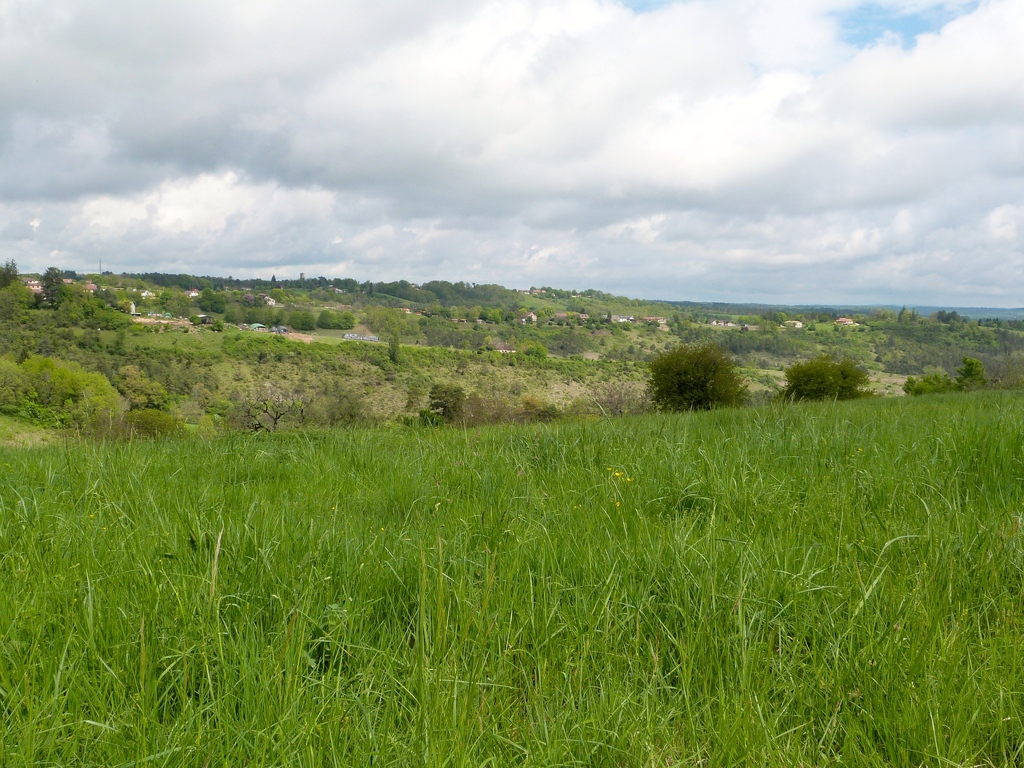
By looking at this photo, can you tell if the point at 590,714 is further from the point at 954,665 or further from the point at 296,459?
the point at 296,459

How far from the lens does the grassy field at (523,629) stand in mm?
1532

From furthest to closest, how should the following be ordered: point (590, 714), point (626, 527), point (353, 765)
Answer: point (626, 527) < point (590, 714) < point (353, 765)

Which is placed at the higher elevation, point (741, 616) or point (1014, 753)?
point (741, 616)

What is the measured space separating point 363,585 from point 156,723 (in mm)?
814

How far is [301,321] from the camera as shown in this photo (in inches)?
4872

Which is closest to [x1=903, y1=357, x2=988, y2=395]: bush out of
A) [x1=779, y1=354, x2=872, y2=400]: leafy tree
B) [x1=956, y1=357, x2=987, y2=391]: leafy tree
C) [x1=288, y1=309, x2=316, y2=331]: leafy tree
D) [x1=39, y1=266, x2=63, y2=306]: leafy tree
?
[x1=956, y1=357, x2=987, y2=391]: leafy tree

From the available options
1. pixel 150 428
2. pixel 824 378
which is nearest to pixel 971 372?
pixel 824 378

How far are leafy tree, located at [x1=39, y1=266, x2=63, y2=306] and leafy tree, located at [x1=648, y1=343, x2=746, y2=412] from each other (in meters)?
101

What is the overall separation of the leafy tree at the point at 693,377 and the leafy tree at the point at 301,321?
96564 mm

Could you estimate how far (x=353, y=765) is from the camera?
1405 mm

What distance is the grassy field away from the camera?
153 cm

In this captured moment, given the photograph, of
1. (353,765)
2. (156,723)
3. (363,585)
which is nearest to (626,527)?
(363,585)

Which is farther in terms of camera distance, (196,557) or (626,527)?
(626,527)

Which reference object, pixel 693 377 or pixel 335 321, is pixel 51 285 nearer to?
pixel 335 321
